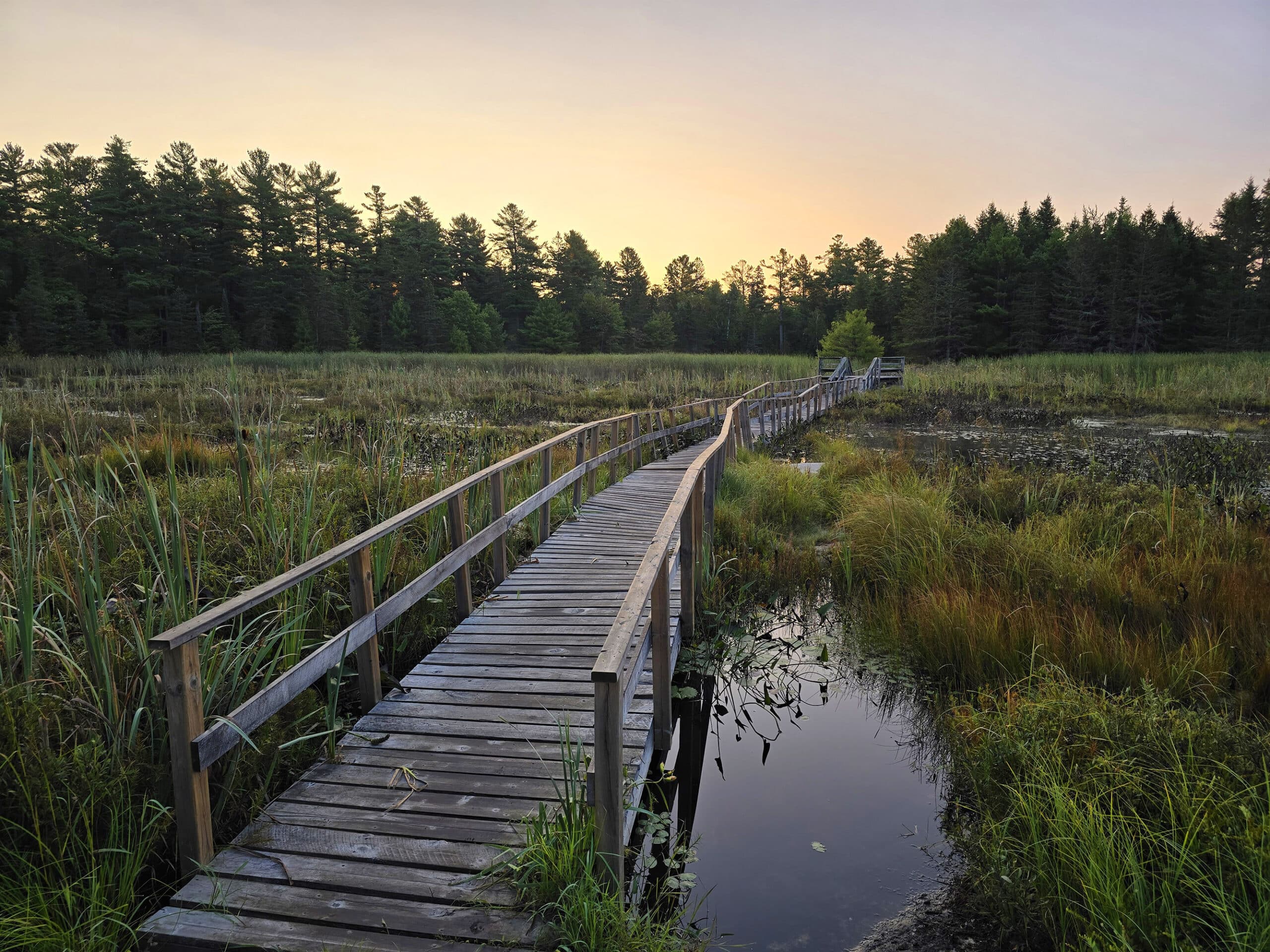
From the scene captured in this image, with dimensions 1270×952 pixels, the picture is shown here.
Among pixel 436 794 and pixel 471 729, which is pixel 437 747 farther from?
pixel 436 794

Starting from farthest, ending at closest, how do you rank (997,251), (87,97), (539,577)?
(997,251), (87,97), (539,577)

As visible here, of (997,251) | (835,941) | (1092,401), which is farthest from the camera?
(997,251)

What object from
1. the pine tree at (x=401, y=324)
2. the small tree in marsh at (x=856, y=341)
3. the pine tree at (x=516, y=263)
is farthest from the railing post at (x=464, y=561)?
the pine tree at (x=516, y=263)

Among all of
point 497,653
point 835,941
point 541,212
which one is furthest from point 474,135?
point 541,212

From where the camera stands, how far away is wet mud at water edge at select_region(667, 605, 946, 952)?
3135 mm

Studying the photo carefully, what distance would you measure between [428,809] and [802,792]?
2.16 m

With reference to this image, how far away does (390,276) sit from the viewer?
6869 centimetres

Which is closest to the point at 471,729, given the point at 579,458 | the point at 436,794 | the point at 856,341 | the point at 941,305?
the point at 436,794

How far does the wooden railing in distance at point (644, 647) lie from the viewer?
7.37 ft

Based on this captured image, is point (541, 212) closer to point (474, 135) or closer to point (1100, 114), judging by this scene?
point (474, 135)

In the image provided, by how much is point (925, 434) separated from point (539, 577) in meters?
13.1

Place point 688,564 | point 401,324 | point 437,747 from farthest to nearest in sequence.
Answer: point 401,324 → point 688,564 → point 437,747

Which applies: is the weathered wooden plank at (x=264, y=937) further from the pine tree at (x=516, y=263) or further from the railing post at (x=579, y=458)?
the pine tree at (x=516, y=263)

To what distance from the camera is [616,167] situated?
29.4 meters
